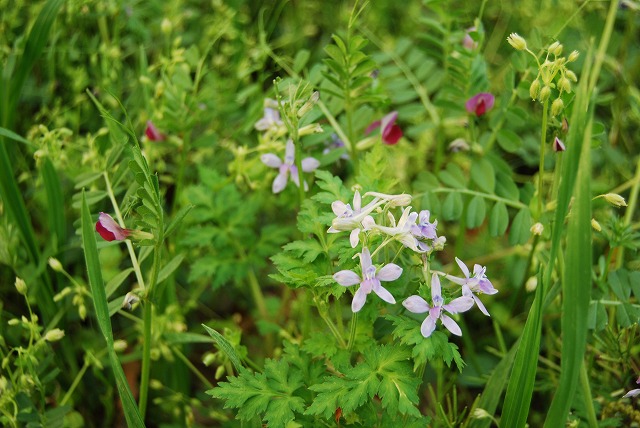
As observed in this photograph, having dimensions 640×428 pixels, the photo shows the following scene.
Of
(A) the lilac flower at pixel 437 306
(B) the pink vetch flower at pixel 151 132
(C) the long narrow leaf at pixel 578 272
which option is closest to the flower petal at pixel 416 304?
(A) the lilac flower at pixel 437 306

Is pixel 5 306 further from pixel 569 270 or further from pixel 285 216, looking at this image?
pixel 569 270

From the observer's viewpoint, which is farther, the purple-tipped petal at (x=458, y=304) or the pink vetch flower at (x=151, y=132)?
the pink vetch flower at (x=151, y=132)

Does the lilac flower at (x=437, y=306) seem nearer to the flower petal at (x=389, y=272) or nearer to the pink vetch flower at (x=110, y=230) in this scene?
the flower petal at (x=389, y=272)

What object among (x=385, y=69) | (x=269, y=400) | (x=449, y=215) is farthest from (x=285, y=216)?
(x=269, y=400)

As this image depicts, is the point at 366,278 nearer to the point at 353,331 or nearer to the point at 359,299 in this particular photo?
the point at 359,299

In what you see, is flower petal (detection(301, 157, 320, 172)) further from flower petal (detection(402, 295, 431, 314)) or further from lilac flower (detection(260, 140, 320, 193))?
flower petal (detection(402, 295, 431, 314))

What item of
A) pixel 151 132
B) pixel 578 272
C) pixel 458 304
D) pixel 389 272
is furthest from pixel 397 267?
pixel 151 132

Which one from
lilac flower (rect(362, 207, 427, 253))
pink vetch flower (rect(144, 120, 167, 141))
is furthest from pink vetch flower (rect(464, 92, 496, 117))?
pink vetch flower (rect(144, 120, 167, 141))

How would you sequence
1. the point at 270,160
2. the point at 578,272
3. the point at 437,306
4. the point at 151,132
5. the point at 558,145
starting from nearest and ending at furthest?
1. the point at 578,272
2. the point at 437,306
3. the point at 558,145
4. the point at 270,160
5. the point at 151,132
